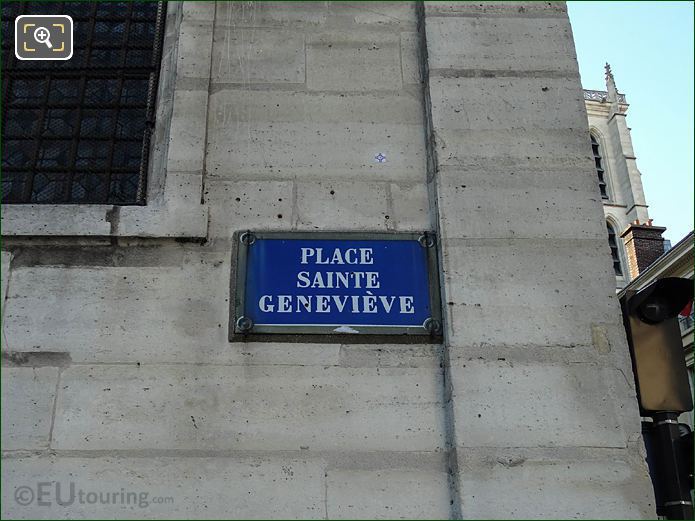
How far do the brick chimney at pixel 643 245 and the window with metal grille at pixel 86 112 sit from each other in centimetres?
2671

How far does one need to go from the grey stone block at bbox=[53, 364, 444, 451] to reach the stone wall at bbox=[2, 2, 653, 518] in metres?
0.01

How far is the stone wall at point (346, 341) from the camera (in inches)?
136

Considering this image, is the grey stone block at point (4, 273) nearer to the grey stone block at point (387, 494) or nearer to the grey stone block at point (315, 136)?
the grey stone block at point (315, 136)

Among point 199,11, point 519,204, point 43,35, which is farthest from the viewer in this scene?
point 43,35

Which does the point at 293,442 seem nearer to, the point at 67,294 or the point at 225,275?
the point at 225,275

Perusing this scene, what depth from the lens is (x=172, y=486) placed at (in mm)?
3426

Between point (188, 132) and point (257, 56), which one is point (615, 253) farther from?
point (188, 132)

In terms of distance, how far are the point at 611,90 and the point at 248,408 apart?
57490mm

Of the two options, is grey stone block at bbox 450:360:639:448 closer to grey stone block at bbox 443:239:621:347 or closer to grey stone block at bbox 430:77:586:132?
grey stone block at bbox 443:239:621:347

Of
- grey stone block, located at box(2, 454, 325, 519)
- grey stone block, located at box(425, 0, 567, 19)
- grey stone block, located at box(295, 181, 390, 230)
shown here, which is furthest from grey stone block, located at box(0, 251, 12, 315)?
grey stone block, located at box(425, 0, 567, 19)

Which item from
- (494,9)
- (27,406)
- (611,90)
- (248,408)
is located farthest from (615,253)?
(27,406)

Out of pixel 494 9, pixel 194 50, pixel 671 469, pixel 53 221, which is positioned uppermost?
pixel 494 9

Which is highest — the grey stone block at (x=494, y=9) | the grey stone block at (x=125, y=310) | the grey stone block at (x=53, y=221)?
the grey stone block at (x=494, y=9)

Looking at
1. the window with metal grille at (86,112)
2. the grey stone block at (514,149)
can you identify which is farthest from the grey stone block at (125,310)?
the grey stone block at (514,149)
